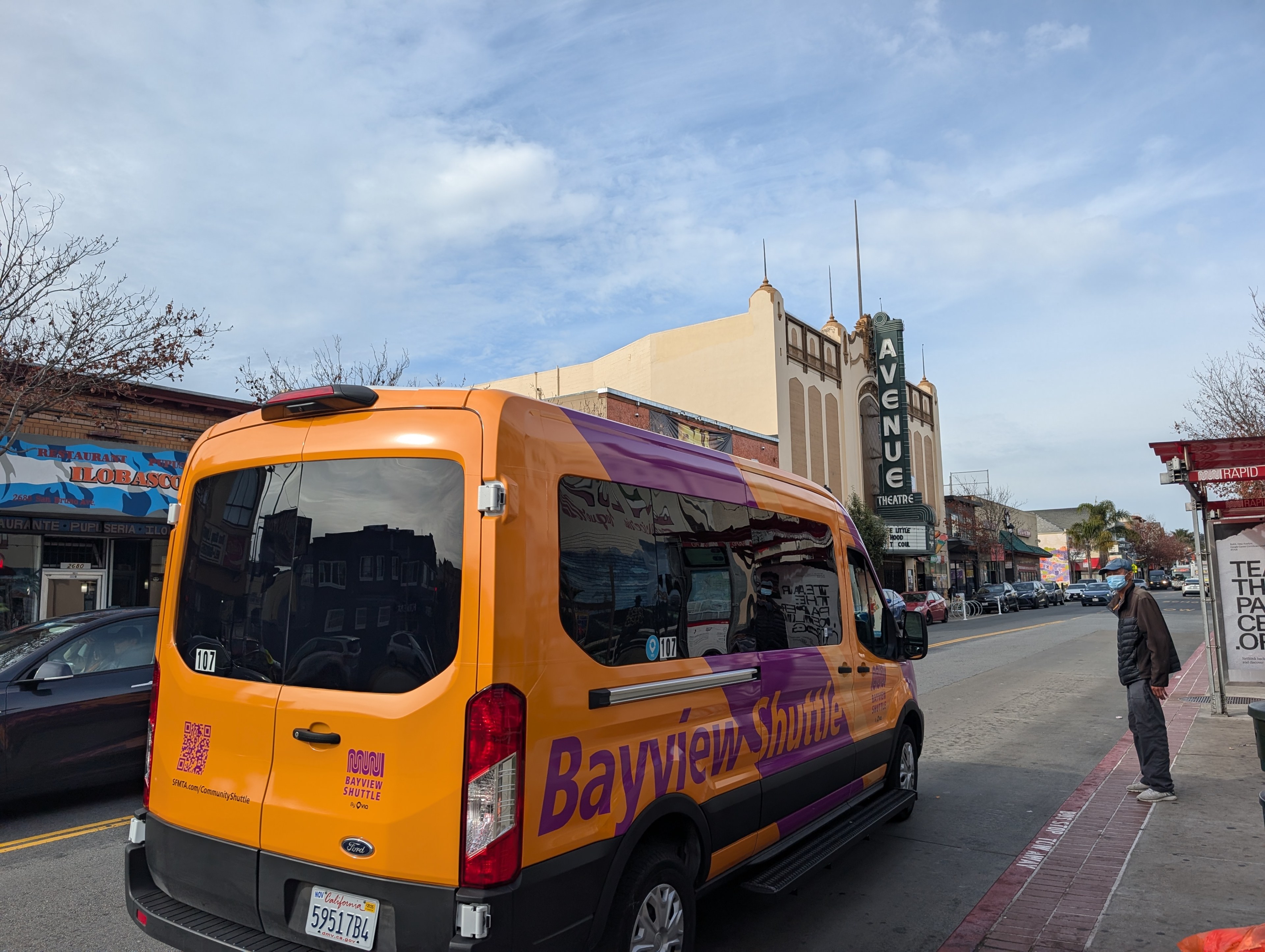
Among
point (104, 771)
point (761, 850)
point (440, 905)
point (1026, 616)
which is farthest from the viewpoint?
point (1026, 616)

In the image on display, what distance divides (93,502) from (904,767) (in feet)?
48.3

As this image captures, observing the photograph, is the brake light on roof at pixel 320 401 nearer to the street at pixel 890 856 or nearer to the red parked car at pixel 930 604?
the street at pixel 890 856

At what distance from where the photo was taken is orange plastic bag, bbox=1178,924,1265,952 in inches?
135

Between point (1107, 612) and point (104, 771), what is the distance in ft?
124

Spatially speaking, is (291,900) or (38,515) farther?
(38,515)

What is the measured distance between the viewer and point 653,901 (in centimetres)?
349

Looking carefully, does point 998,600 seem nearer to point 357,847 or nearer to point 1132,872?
point 1132,872

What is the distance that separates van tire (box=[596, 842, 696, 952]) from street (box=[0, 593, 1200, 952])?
937mm

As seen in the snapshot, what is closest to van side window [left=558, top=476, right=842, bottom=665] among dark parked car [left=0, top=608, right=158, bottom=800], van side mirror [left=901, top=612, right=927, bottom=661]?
van side mirror [left=901, top=612, right=927, bottom=661]

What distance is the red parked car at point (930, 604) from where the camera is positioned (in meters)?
33.8

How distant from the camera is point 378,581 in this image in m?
3.12

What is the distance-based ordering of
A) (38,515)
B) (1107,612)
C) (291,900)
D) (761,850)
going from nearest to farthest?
(291,900), (761,850), (38,515), (1107,612)

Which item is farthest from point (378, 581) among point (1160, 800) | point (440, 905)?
point (1160, 800)

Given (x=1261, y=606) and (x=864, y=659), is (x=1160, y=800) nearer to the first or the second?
(x=864, y=659)
